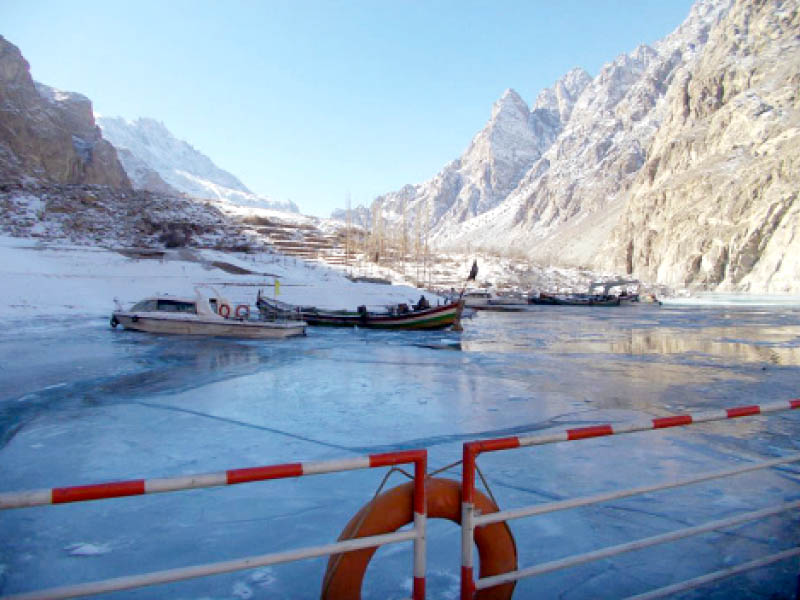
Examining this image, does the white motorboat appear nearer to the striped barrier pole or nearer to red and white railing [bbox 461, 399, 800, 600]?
red and white railing [bbox 461, 399, 800, 600]

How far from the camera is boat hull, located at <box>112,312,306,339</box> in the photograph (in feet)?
66.6

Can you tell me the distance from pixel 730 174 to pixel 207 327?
303ft

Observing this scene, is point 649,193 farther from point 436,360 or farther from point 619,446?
point 619,446

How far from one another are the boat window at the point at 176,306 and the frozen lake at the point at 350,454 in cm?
557

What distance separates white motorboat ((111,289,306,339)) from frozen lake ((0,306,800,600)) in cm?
492

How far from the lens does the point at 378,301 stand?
124ft

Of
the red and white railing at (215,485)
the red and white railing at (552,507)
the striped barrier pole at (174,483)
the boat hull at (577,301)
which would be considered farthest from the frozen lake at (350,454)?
the boat hull at (577,301)

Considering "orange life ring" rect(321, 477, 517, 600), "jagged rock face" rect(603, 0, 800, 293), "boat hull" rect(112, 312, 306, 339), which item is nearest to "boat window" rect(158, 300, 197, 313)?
"boat hull" rect(112, 312, 306, 339)

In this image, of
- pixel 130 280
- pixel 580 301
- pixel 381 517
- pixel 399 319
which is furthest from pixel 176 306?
pixel 580 301

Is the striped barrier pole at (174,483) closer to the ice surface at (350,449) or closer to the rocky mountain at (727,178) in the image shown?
the ice surface at (350,449)

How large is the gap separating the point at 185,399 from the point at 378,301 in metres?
28.4

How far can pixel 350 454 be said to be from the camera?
6445 mm

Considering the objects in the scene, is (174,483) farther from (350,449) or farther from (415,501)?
(350,449)

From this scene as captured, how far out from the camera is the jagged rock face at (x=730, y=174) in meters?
75.6
